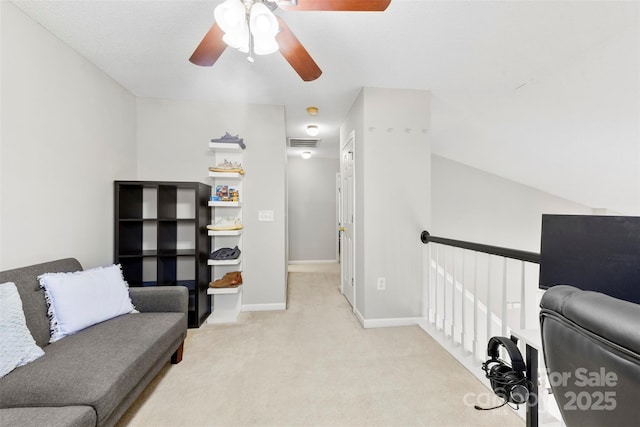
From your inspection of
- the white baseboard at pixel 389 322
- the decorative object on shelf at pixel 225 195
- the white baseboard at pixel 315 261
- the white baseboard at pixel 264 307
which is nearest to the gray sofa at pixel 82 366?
the white baseboard at pixel 264 307

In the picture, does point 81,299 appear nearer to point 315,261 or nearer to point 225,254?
point 225,254

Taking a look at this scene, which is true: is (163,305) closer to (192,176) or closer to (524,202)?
(192,176)

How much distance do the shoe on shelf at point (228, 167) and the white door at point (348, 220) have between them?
4.33 ft

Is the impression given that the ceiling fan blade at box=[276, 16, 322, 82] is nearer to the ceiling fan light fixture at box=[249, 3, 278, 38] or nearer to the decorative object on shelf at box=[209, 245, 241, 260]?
the ceiling fan light fixture at box=[249, 3, 278, 38]

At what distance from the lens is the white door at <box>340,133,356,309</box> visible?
3053 mm

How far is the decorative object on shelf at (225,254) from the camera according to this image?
2732mm

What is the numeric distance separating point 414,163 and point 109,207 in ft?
10.2

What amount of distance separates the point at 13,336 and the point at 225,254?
1597 millimetres

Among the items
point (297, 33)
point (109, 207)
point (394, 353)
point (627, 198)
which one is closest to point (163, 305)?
point (109, 207)

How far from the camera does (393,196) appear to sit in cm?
261

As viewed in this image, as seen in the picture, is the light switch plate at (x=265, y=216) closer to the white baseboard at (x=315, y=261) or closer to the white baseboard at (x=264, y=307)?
the white baseboard at (x=264, y=307)

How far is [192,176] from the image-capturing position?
2961 millimetres

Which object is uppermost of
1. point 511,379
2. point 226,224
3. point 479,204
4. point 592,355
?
point 479,204

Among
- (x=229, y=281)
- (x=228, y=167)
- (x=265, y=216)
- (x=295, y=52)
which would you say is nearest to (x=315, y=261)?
(x=265, y=216)
